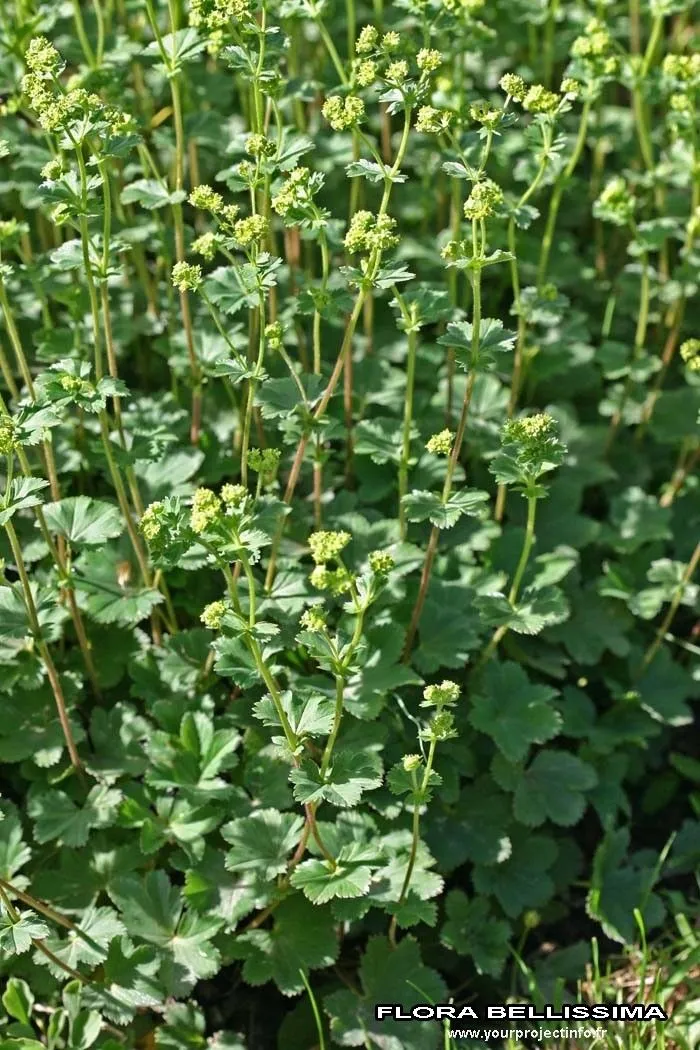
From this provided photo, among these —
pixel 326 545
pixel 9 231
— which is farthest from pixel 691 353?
pixel 9 231

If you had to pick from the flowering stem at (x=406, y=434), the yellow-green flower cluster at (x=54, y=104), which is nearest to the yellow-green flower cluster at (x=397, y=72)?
the flowering stem at (x=406, y=434)

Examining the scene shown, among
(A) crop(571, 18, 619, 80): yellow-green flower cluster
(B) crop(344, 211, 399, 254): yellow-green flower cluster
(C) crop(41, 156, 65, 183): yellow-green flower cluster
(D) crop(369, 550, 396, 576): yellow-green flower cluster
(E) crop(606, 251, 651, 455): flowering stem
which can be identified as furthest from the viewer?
(E) crop(606, 251, 651, 455): flowering stem

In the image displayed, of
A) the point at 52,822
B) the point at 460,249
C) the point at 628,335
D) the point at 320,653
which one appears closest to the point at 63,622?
the point at 52,822

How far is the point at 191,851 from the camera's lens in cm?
311

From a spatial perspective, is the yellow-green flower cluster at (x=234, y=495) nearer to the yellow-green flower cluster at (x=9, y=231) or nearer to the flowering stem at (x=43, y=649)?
the flowering stem at (x=43, y=649)

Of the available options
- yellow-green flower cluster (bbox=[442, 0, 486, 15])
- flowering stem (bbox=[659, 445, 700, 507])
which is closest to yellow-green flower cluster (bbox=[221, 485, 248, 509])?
yellow-green flower cluster (bbox=[442, 0, 486, 15])

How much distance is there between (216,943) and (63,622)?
3.26ft

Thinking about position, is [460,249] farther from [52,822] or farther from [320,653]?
[52,822]

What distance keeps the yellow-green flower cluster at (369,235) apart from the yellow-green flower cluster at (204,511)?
632 millimetres

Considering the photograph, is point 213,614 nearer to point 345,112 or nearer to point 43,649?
point 43,649

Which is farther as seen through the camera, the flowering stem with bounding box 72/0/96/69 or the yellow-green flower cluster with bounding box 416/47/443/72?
the flowering stem with bounding box 72/0/96/69

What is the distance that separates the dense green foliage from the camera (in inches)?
111

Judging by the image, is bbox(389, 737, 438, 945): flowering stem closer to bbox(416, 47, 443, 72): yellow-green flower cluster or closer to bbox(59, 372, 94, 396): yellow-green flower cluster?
bbox(59, 372, 94, 396): yellow-green flower cluster

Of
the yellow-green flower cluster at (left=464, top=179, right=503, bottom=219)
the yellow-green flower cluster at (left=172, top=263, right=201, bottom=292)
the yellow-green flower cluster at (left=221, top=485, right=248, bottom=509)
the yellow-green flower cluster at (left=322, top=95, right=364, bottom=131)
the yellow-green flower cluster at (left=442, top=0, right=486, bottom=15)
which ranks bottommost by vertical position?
the yellow-green flower cluster at (left=221, top=485, right=248, bottom=509)
